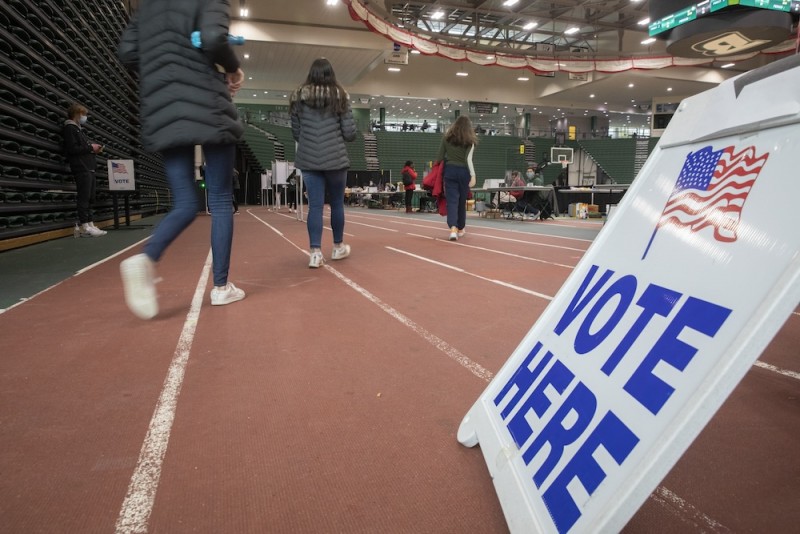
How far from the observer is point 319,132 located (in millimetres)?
4070

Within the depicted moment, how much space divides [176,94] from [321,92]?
5.51ft

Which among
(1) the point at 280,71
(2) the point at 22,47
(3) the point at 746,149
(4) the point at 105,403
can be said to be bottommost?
(4) the point at 105,403

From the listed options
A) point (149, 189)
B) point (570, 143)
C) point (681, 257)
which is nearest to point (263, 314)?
point (681, 257)

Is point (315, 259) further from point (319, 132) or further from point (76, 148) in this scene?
point (76, 148)

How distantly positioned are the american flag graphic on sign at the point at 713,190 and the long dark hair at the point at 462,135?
19.0ft

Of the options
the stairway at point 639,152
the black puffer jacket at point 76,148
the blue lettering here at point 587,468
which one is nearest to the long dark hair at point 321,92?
the blue lettering here at point 587,468

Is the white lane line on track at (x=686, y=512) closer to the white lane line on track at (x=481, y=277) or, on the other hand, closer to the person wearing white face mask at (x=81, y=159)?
the white lane line on track at (x=481, y=277)

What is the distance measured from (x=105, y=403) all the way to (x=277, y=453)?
73 cm

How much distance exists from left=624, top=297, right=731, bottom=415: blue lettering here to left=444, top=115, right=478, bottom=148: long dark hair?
6181mm

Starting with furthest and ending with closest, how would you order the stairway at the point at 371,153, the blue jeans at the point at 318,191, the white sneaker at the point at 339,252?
the stairway at the point at 371,153, the white sneaker at the point at 339,252, the blue jeans at the point at 318,191

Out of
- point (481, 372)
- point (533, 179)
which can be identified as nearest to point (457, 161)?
point (481, 372)

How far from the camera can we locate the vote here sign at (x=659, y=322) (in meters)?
0.65

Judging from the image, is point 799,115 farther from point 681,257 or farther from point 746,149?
point 681,257

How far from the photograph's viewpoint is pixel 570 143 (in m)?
32.9
